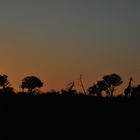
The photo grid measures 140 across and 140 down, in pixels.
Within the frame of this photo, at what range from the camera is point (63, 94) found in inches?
1372

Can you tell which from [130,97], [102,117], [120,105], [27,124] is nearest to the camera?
[27,124]

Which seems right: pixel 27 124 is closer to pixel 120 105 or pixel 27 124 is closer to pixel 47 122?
pixel 47 122

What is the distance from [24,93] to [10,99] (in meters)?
2.14

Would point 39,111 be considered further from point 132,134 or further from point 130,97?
point 130,97

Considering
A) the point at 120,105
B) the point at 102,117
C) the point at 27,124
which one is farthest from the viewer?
the point at 120,105

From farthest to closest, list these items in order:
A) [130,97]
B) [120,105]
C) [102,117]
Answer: [130,97] → [120,105] → [102,117]

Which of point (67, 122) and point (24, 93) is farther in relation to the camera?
point (24, 93)

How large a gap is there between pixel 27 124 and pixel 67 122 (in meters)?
2.26

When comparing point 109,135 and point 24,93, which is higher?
point 24,93

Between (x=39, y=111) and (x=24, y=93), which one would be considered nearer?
(x=39, y=111)

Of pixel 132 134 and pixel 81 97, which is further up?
pixel 81 97

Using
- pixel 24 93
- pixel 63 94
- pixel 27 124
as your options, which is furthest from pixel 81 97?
pixel 27 124

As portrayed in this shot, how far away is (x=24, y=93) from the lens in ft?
113

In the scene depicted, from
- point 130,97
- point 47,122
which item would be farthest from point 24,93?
point 130,97
